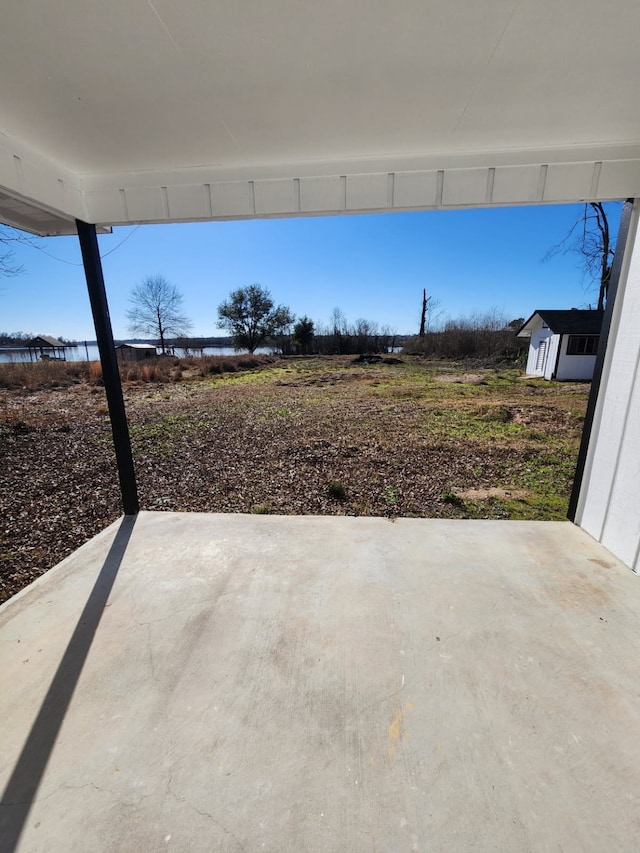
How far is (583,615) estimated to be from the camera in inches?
62.7

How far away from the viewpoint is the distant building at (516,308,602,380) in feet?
35.8

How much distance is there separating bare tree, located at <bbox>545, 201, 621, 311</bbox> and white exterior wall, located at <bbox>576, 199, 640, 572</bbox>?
11.7 ft

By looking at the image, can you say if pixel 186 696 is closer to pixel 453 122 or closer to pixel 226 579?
pixel 226 579

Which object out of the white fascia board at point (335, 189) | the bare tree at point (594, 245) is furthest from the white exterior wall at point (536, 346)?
the white fascia board at point (335, 189)

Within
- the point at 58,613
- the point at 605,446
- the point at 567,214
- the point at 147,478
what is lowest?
the point at 147,478

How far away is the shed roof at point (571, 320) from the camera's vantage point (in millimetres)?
10758

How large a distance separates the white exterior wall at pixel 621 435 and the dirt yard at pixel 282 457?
1.02 meters

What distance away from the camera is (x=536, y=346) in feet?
42.2

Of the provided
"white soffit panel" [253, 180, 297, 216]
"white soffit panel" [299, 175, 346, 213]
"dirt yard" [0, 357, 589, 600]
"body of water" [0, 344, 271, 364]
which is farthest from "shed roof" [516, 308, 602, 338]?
"body of water" [0, 344, 271, 364]

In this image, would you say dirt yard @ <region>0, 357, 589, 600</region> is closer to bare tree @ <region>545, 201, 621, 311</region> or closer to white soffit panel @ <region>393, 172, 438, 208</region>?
white soffit panel @ <region>393, 172, 438, 208</region>

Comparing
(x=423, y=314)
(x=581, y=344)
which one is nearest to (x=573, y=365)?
(x=581, y=344)

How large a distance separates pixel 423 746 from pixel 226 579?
3.83ft

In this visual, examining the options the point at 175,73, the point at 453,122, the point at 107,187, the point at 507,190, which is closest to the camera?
the point at 175,73

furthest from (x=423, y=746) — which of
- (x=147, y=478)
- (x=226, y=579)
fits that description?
(x=147, y=478)
